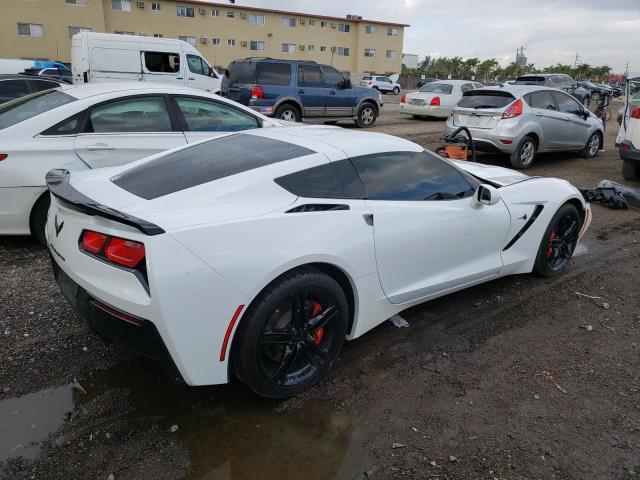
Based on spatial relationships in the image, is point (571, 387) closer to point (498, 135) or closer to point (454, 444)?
point (454, 444)

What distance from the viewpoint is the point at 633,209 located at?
7293 mm

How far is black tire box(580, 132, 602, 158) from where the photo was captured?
10.9 meters

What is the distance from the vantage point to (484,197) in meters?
3.58

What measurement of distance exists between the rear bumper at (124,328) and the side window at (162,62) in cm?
1222

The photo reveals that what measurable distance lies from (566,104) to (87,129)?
9180 mm

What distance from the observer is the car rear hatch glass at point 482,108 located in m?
9.18

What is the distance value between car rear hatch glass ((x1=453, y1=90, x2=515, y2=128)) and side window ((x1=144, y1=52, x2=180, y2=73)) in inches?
321

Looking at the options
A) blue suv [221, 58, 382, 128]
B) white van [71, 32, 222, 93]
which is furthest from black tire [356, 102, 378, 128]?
white van [71, 32, 222, 93]

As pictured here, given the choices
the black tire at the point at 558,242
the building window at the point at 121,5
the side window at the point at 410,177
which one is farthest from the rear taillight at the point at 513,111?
the building window at the point at 121,5

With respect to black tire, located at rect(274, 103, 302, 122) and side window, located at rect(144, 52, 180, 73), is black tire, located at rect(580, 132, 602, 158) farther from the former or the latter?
side window, located at rect(144, 52, 180, 73)

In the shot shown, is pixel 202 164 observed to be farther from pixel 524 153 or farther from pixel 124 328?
pixel 524 153

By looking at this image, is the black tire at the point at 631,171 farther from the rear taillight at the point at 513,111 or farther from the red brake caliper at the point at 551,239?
the red brake caliper at the point at 551,239

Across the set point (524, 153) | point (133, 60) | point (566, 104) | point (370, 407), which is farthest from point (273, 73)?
point (370, 407)

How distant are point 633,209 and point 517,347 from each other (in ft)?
16.9
